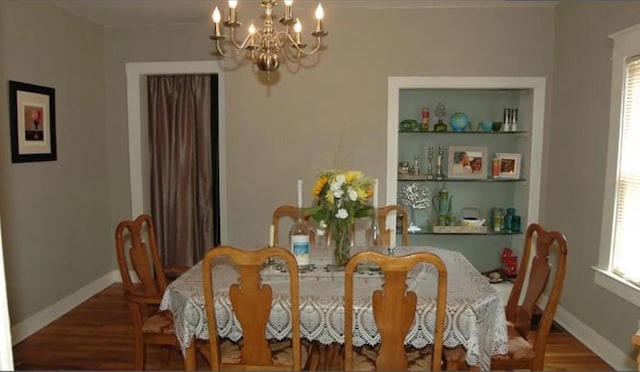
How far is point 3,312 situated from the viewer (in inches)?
30.1

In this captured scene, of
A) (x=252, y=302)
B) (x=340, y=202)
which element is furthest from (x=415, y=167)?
(x=252, y=302)

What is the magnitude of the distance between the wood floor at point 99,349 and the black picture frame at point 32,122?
1330 mm

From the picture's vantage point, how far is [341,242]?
2.53 m

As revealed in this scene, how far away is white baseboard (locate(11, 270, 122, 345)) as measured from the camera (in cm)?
339

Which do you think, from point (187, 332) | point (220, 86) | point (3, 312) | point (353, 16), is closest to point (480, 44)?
point (353, 16)

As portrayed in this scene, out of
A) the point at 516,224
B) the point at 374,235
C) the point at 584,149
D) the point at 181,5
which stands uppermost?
the point at 181,5

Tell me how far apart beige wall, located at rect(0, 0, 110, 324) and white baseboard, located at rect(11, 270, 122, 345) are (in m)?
0.05

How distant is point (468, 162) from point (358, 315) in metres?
2.61

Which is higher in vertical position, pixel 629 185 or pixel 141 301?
pixel 629 185

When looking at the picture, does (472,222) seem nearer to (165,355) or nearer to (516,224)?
(516,224)

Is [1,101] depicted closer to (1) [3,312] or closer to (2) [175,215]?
(2) [175,215]

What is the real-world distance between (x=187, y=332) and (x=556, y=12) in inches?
150

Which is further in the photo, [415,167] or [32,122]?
[415,167]

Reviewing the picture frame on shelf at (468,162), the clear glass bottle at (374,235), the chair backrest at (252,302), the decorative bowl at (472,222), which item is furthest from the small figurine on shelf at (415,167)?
A: the chair backrest at (252,302)
